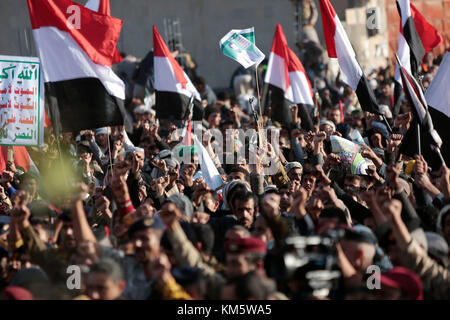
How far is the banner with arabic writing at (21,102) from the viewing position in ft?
28.8

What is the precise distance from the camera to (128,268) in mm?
5504

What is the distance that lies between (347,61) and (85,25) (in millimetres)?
2911

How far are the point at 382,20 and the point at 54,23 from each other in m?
15.7

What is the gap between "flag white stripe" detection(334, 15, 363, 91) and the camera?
948cm

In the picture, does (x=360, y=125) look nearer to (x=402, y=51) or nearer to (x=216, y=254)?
(x=402, y=51)

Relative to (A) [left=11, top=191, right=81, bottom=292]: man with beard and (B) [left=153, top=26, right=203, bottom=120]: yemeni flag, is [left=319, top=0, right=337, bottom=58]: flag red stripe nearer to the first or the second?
(B) [left=153, top=26, right=203, bottom=120]: yemeni flag

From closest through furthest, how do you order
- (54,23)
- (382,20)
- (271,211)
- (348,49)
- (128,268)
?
(128,268) → (271,211) → (54,23) → (348,49) → (382,20)

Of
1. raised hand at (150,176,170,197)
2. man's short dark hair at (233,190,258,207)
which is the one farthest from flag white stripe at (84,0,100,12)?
man's short dark hair at (233,190,258,207)

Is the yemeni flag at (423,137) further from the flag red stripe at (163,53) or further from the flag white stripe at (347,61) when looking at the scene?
the flag red stripe at (163,53)

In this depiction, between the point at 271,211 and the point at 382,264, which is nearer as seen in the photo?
the point at 382,264

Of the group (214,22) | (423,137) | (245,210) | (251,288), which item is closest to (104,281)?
(251,288)

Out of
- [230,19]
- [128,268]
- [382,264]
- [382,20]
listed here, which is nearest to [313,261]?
[382,264]

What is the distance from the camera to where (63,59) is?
8125mm

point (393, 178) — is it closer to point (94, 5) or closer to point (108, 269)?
point (108, 269)
